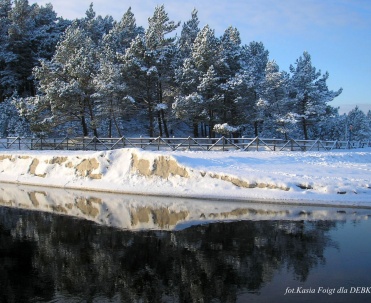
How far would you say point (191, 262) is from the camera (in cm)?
1048

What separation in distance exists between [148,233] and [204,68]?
2861cm

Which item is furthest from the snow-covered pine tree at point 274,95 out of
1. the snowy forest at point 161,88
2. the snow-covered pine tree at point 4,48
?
the snow-covered pine tree at point 4,48

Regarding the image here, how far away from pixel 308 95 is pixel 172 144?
2315cm

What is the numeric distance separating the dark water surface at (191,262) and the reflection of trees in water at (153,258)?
0.08 feet

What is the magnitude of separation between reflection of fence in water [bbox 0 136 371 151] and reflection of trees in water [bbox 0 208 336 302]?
15679 mm

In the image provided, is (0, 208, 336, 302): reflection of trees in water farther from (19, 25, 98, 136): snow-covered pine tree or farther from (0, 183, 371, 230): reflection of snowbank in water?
(19, 25, 98, 136): snow-covered pine tree

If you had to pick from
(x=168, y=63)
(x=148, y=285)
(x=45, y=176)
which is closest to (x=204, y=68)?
(x=168, y=63)

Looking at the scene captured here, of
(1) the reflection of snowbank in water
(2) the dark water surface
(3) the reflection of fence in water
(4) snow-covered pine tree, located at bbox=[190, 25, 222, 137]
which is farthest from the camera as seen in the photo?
(4) snow-covered pine tree, located at bbox=[190, 25, 222, 137]

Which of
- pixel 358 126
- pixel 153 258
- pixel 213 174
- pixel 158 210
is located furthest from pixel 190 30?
pixel 153 258

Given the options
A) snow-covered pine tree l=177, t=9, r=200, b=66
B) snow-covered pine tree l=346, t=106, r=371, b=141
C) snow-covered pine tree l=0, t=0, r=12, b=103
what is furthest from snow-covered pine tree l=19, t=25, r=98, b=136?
snow-covered pine tree l=346, t=106, r=371, b=141

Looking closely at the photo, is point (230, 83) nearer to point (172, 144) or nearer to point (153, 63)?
point (153, 63)

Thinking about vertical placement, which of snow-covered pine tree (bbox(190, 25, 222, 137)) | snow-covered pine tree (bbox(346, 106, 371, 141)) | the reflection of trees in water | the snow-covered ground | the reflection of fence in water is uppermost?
snow-covered pine tree (bbox(190, 25, 222, 137))

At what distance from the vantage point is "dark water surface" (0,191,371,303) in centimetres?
838

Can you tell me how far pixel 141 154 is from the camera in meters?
25.0
